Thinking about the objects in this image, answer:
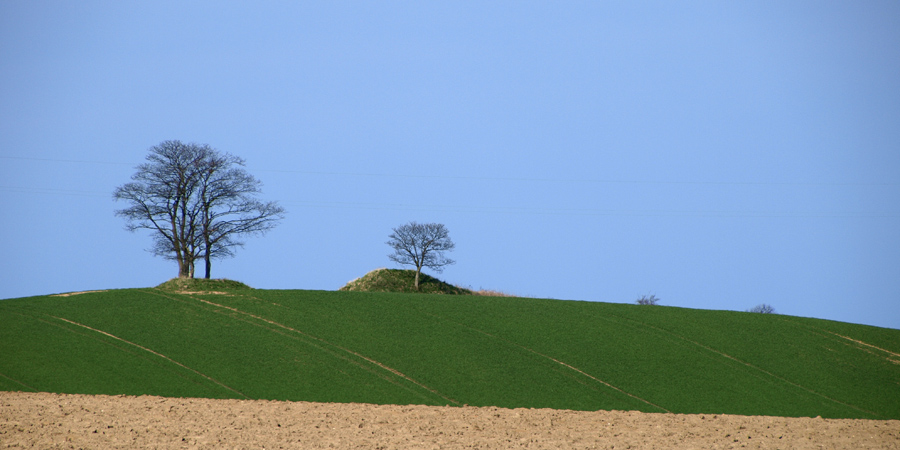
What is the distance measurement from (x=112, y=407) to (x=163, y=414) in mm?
1866

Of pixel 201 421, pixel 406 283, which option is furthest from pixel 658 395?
pixel 406 283

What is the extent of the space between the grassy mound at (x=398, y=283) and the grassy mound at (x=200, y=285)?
18.8 meters

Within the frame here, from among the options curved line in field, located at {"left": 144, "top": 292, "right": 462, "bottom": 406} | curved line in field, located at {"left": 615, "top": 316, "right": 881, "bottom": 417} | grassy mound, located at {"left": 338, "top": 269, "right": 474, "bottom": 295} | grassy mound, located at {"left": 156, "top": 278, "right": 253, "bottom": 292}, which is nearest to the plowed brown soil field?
curved line in field, located at {"left": 144, "top": 292, "right": 462, "bottom": 406}

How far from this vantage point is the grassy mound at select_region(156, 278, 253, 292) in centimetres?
3494

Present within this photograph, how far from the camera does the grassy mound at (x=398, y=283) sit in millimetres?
55438

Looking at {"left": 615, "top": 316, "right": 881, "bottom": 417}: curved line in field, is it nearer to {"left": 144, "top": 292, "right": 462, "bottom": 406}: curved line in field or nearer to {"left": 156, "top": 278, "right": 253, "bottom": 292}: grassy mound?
{"left": 144, "top": 292, "right": 462, "bottom": 406}: curved line in field

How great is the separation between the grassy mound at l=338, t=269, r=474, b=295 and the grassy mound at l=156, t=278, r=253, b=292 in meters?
18.8

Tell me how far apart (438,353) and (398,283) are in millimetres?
29398

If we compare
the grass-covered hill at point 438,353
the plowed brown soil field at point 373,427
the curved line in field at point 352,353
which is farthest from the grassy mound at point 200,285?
the plowed brown soil field at point 373,427

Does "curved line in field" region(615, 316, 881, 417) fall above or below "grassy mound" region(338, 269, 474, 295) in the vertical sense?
below

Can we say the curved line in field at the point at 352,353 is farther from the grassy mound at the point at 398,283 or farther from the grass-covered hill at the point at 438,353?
the grassy mound at the point at 398,283

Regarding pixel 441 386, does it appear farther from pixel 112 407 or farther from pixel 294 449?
pixel 112 407

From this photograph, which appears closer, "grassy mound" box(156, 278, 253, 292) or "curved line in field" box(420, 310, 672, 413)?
"curved line in field" box(420, 310, 672, 413)

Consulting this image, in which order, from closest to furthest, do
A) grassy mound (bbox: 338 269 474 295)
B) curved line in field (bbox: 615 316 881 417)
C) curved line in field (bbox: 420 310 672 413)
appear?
curved line in field (bbox: 420 310 672 413), curved line in field (bbox: 615 316 881 417), grassy mound (bbox: 338 269 474 295)
